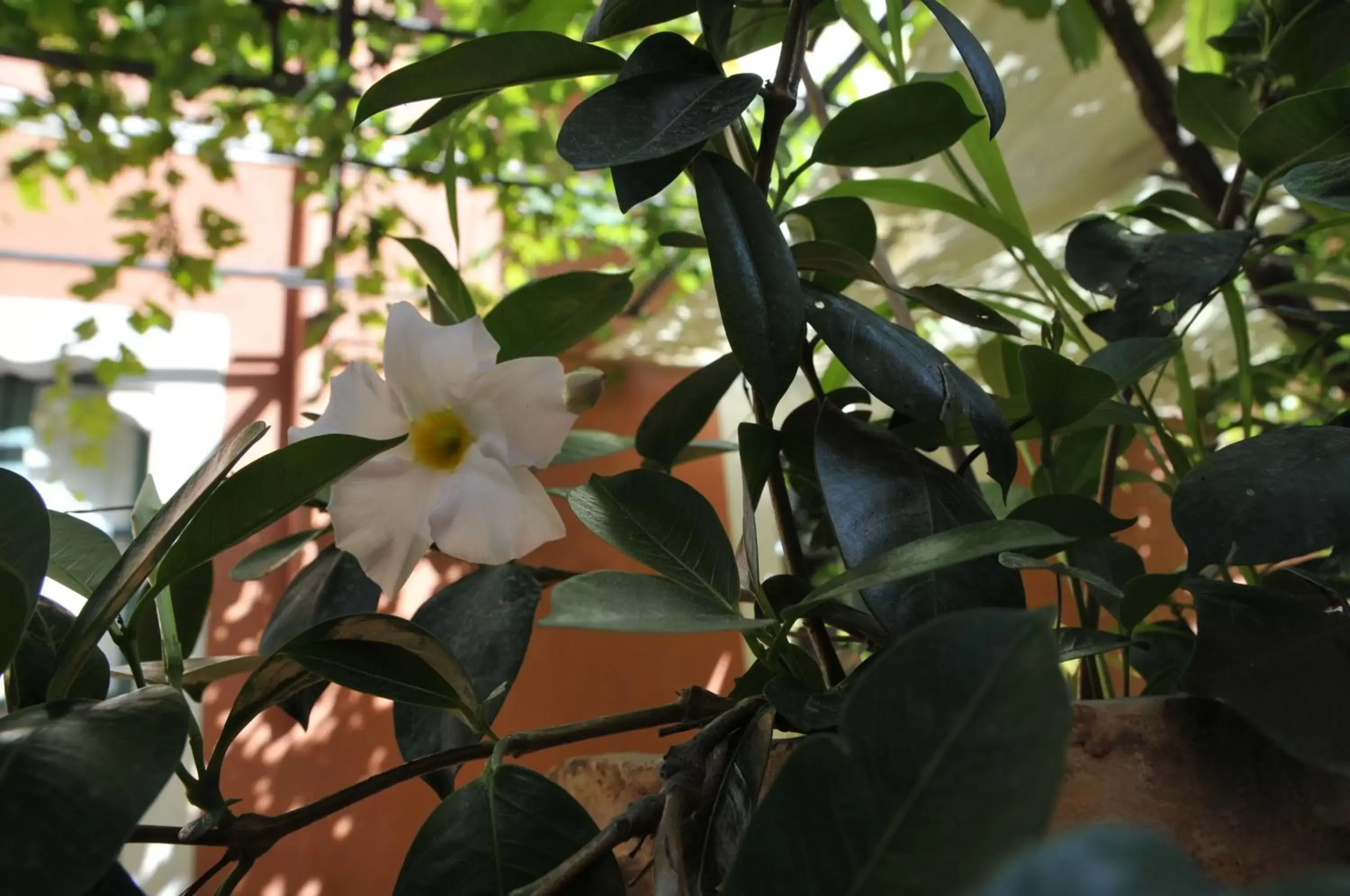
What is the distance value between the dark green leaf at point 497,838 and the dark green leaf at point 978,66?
33 centimetres

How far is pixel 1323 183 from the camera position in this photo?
14.4 inches

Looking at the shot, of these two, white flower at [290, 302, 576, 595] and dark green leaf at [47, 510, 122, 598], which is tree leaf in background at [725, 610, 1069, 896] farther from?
dark green leaf at [47, 510, 122, 598]

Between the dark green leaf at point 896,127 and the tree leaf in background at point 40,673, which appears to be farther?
the dark green leaf at point 896,127

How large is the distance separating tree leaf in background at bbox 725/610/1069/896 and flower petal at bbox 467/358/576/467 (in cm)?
24

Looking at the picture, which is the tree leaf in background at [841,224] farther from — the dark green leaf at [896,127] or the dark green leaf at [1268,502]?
the dark green leaf at [1268,502]

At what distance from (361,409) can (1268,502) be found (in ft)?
1.29

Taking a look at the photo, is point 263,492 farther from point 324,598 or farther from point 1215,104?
point 1215,104

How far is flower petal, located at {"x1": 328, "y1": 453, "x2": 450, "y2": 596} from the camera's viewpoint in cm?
39

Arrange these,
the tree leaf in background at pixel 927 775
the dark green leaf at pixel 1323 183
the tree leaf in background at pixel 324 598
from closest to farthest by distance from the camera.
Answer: the tree leaf in background at pixel 927 775, the dark green leaf at pixel 1323 183, the tree leaf in background at pixel 324 598

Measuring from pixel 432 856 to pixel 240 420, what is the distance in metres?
2.28

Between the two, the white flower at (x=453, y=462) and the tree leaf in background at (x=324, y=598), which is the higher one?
the white flower at (x=453, y=462)

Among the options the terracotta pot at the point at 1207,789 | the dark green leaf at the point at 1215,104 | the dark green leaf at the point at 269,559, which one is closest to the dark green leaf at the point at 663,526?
the terracotta pot at the point at 1207,789

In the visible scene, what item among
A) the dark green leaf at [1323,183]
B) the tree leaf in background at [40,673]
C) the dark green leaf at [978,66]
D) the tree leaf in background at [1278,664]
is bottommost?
the tree leaf in background at [1278,664]

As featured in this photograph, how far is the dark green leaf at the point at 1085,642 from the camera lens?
306mm
